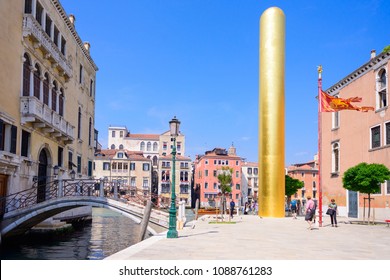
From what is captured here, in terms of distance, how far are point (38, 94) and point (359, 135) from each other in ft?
72.5

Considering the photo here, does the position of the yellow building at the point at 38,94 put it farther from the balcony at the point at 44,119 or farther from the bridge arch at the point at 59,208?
the bridge arch at the point at 59,208

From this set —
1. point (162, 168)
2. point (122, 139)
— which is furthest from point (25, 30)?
point (122, 139)

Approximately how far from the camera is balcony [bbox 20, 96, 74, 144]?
21.7 m

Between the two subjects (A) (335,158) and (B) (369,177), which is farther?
(A) (335,158)

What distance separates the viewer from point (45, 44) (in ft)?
78.4

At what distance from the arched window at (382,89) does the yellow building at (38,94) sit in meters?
20.6

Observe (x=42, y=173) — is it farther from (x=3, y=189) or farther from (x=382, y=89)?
(x=382, y=89)

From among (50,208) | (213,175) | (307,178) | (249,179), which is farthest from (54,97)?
(249,179)

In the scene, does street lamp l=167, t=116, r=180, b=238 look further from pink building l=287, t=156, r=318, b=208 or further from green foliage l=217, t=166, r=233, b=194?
pink building l=287, t=156, r=318, b=208

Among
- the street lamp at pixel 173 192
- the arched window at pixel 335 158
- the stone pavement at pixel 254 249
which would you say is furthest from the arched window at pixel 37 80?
the arched window at pixel 335 158

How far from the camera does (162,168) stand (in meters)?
86.1

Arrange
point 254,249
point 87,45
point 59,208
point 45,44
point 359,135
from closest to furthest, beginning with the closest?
point 254,249, point 59,208, point 45,44, point 359,135, point 87,45

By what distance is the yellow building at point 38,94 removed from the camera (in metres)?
20.1
